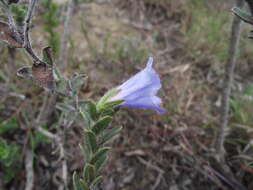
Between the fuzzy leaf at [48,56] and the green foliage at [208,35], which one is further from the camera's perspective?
the green foliage at [208,35]

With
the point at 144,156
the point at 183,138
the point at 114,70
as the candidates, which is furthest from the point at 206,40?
the point at 144,156

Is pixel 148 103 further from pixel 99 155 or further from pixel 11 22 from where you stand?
pixel 11 22

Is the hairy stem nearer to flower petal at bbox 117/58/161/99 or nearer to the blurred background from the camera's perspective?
the blurred background

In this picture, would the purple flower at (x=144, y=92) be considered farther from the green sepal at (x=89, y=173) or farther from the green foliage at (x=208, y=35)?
the green foliage at (x=208, y=35)

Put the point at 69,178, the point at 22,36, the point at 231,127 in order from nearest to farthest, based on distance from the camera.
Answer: the point at 22,36 → the point at 69,178 → the point at 231,127

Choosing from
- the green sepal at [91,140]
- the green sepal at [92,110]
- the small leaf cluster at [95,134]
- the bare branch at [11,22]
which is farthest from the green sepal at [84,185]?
the bare branch at [11,22]

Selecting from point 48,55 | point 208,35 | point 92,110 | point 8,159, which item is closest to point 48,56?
point 48,55

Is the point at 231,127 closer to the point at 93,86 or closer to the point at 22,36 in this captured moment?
the point at 93,86

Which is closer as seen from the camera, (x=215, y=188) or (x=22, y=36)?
(x=22, y=36)
